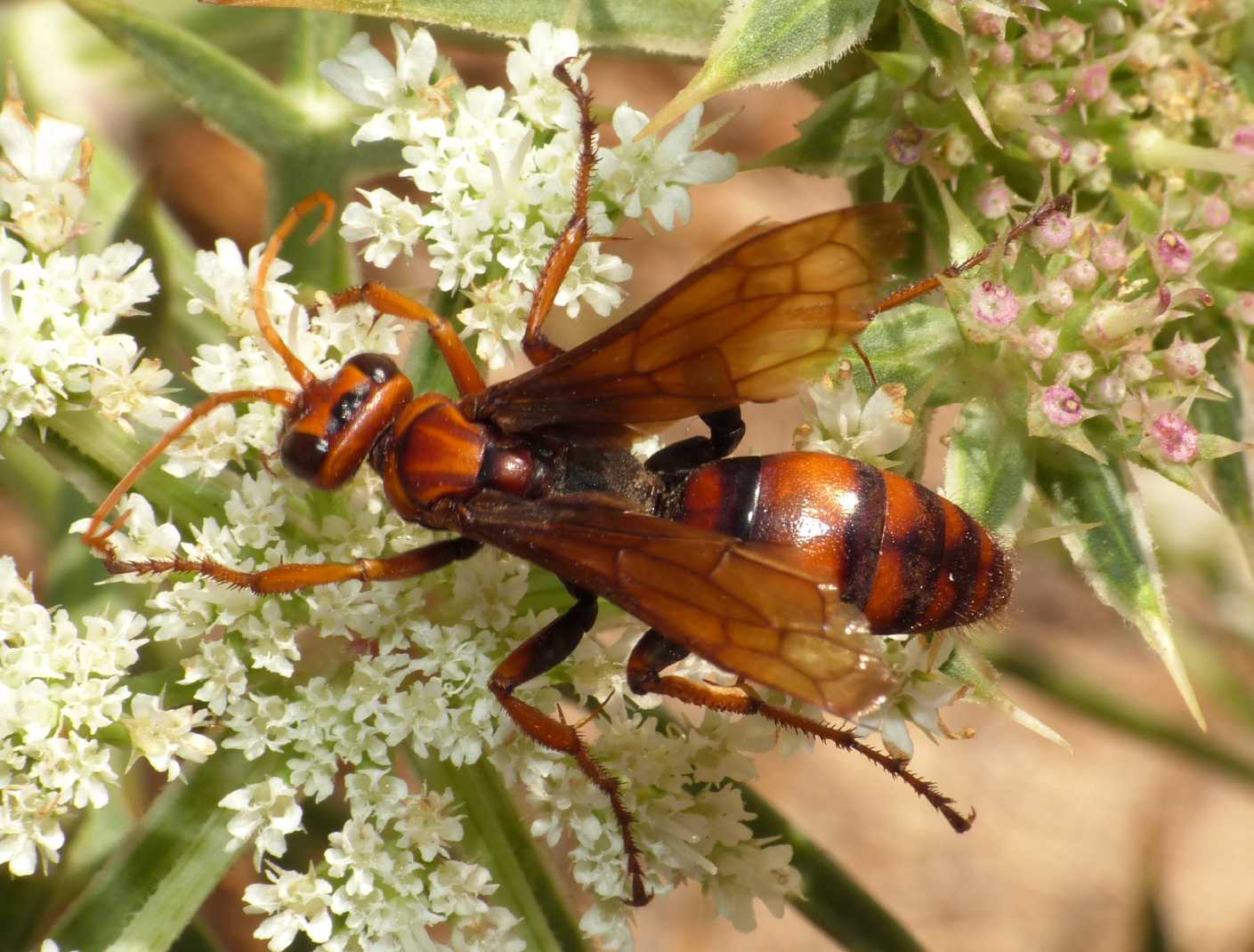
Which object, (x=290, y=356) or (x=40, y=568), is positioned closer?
(x=290, y=356)

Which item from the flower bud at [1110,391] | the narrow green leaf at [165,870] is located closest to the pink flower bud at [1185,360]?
the flower bud at [1110,391]

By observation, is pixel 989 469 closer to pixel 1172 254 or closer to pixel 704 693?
pixel 1172 254

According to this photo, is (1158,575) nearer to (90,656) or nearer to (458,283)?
(458,283)

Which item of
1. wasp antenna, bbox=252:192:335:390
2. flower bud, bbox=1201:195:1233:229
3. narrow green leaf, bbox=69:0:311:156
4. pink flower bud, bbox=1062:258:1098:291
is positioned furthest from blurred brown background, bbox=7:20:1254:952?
pink flower bud, bbox=1062:258:1098:291

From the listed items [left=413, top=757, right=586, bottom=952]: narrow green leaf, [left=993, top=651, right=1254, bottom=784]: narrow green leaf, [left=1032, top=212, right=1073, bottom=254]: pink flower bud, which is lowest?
[left=993, top=651, right=1254, bottom=784]: narrow green leaf

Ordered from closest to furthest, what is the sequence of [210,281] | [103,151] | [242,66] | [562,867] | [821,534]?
[821,534]
[210,281]
[242,66]
[103,151]
[562,867]

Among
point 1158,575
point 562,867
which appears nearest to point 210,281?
point 1158,575

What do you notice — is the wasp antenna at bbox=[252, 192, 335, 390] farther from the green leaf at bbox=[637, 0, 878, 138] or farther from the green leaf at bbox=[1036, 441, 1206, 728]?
the green leaf at bbox=[1036, 441, 1206, 728]
